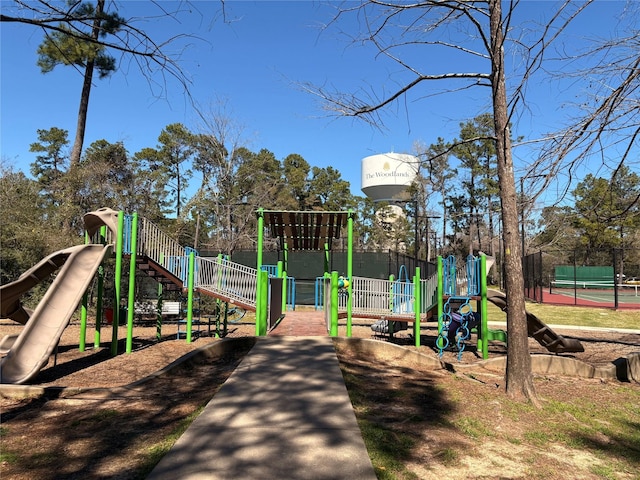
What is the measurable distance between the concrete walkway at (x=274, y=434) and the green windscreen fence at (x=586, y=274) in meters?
44.8

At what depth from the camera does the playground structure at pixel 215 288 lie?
843 centimetres

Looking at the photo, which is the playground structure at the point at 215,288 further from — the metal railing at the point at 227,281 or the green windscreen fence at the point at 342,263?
the green windscreen fence at the point at 342,263

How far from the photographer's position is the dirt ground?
3.62 m

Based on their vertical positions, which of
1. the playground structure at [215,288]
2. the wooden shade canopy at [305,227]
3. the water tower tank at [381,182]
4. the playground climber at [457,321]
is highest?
the water tower tank at [381,182]

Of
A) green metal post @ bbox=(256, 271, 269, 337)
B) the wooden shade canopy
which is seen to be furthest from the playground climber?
green metal post @ bbox=(256, 271, 269, 337)

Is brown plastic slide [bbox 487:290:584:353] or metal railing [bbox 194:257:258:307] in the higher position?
metal railing [bbox 194:257:258:307]

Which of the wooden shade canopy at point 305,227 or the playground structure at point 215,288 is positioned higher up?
the wooden shade canopy at point 305,227

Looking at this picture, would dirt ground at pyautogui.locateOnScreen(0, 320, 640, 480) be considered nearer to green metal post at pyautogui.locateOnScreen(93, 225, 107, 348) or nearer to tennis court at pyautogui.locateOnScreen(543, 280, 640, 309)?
green metal post at pyautogui.locateOnScreen(93, 225, 107, 348)

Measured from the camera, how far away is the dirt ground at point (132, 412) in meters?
3.62

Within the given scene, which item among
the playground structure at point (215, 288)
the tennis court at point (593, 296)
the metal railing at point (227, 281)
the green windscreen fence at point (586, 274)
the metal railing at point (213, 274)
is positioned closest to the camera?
the playground structure at point (215, 288)

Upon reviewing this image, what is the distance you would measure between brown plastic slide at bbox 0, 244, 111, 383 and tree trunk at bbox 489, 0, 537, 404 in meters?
7.26

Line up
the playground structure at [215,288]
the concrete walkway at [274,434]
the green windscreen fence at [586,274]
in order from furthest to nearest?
the green windscreen fence at [586,274], the playground structure at [215,288], the concrete walkway at [274,434]

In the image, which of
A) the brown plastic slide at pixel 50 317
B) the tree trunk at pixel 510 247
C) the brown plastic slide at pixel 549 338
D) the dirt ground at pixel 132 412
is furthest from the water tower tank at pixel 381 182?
the tree trunk at pixel 510 247

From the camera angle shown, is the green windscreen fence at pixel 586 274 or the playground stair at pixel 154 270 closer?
the playground stair at pixel 154 270
